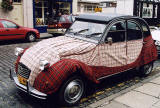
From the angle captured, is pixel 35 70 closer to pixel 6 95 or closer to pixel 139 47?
pixel 6 95

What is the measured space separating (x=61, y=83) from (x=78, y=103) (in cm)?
79

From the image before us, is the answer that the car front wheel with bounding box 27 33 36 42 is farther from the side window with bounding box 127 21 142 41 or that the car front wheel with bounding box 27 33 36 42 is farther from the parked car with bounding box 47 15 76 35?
the side window with bounding box 127 21 142 41

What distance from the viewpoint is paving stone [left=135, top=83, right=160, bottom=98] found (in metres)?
5.02

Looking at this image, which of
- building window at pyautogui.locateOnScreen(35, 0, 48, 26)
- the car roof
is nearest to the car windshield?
the car roof

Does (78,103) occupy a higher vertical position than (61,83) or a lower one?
lower

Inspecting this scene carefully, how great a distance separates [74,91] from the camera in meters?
4.27

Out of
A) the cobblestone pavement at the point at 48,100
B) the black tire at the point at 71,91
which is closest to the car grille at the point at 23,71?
the cobblestone pavement at the point at 48,100

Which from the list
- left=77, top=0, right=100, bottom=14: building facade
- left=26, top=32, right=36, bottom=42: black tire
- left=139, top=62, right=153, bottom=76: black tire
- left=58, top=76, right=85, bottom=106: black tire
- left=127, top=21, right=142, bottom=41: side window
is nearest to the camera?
left=58, top=76, right=85, bottom=106: black tire

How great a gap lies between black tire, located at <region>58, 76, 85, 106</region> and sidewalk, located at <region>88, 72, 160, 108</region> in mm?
352

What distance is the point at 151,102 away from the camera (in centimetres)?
451

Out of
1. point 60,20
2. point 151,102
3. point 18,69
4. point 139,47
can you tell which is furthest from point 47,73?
point 60,20

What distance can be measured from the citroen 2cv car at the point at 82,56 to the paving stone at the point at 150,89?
64 centimetres

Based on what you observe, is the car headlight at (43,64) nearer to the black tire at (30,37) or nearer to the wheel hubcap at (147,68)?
the wheel hubcap at (147,68)

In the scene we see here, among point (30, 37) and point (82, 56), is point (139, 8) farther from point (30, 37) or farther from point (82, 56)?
point (82, 56)
